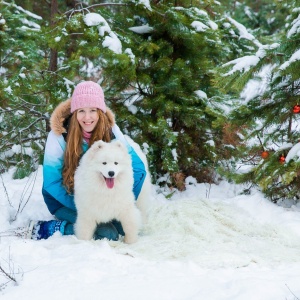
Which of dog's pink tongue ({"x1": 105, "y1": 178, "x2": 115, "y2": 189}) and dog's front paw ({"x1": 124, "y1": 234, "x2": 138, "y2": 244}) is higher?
dog's pink tongue ({"x1": 105, "y1": 178, "x2": 115, "y2": 189})

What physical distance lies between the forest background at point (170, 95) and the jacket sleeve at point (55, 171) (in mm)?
1459

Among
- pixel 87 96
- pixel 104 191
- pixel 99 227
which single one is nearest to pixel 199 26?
pixel 87 96

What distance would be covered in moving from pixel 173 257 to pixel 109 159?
1075 millimetres

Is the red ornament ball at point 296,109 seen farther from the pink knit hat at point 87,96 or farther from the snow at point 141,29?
the snow at point 141,29

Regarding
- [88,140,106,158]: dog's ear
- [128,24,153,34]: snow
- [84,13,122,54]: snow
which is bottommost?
[88,140,106,158]: dog's ear

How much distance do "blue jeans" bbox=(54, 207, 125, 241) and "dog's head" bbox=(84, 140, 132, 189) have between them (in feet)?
1.82

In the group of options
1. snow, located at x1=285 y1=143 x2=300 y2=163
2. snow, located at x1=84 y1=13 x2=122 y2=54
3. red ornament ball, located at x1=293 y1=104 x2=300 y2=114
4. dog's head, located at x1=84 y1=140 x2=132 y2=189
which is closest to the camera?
dog's head, located at x1=84 y1=140 x2=132 y2=189

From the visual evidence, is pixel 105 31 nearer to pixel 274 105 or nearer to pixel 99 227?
pixel 274 105

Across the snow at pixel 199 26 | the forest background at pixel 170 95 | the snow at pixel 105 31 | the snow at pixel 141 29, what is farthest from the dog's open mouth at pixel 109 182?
the snow at pixel 141 29

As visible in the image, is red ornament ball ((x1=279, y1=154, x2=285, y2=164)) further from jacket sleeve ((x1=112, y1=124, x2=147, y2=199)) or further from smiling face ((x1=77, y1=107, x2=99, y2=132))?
smiling face ((x1=77, y1=107, x2=99, y2=132))

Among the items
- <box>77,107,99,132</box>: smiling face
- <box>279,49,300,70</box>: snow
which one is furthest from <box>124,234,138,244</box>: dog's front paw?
<box>279,49,300,70</box>: snow

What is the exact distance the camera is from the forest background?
502 cm

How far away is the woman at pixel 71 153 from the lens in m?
4.00

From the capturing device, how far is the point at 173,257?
3.42 metres
